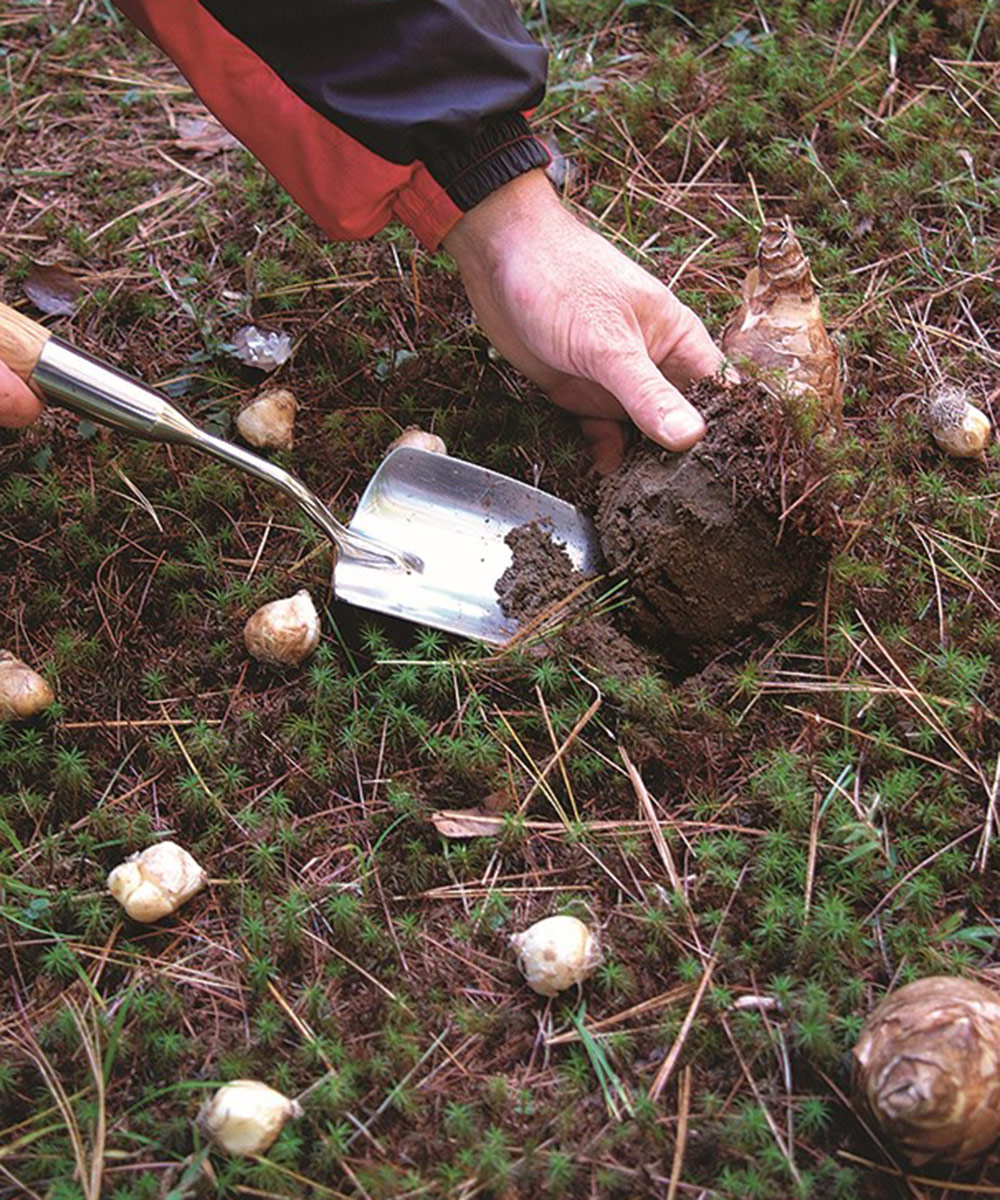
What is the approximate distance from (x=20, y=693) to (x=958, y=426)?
2242mm

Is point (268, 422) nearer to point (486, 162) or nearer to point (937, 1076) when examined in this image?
point (486, 162)

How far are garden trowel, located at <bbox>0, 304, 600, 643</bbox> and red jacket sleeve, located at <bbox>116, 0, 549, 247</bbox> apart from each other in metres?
0.66

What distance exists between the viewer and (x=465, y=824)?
2316 mm

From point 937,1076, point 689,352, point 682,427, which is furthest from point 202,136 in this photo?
point 937,1076

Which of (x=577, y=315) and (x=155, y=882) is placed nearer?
(x=155, y=882)

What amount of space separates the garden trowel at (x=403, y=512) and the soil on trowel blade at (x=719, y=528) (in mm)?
174

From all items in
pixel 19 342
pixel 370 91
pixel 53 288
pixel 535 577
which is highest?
pixel 370 91

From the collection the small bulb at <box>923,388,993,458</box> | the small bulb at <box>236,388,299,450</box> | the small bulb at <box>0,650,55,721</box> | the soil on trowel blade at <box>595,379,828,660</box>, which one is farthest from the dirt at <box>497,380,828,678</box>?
the small bulb at <box>0,650,55,721</box>

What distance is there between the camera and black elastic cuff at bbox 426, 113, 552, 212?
269 centimetres

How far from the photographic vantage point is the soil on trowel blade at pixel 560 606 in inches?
97.1

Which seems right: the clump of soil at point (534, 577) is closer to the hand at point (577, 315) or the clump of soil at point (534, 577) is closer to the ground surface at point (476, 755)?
the ground surface at point (476, 755)

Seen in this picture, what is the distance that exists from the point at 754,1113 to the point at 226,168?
3.05m

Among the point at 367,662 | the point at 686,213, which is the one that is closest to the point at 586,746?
the point at 367,662

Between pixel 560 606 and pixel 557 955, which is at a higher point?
pixel 560 606
